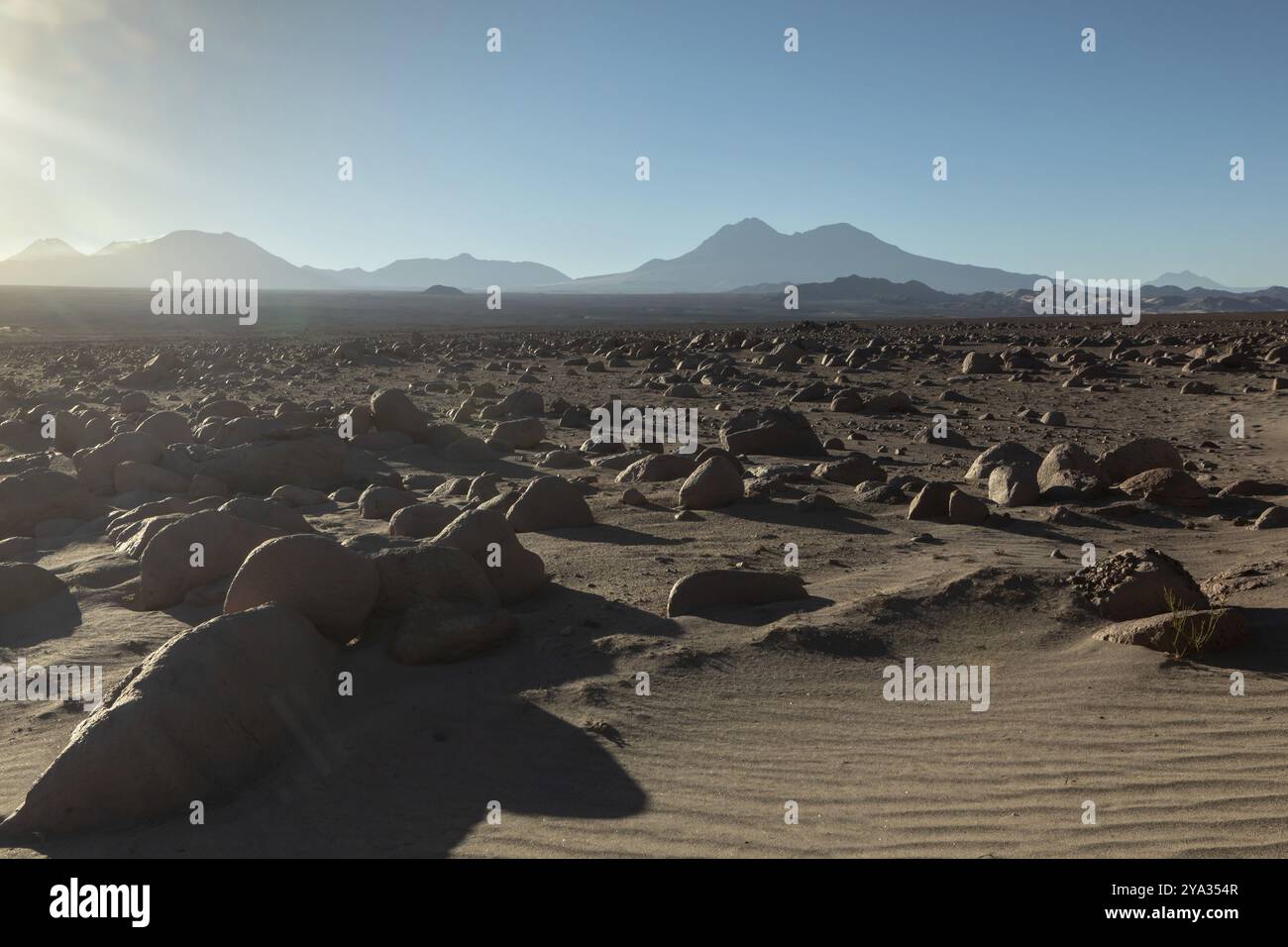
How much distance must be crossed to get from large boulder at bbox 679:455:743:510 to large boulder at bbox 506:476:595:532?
1.04 metres

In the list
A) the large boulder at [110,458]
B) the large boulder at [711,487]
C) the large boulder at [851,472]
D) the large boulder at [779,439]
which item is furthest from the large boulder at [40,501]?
the large boulder at [851,472]

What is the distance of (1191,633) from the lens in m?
5.43

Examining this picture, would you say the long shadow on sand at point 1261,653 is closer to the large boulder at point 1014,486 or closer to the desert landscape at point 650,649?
the desert landscape at point 650,649


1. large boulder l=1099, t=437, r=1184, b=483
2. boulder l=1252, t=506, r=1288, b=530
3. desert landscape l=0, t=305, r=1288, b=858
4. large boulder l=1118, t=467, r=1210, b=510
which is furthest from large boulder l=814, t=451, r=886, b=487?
boulder l=1252, t=506, r=1288, b=530

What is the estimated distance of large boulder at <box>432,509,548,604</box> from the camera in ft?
21.9

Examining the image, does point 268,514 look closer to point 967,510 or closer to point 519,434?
point 519,434

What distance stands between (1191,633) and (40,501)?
9.48 m

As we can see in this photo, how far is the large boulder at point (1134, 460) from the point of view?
31.1ft

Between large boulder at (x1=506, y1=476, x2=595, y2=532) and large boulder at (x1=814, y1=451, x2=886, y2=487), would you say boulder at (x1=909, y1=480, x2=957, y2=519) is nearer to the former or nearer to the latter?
large boulder at (x1=814, y1=451, x2=886, y2=487)

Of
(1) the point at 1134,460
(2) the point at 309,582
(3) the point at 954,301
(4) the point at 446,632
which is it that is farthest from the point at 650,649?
(3) the point at 954,301
